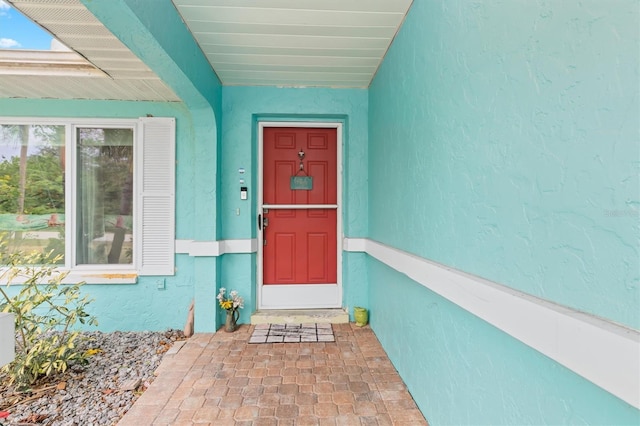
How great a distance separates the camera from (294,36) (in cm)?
248

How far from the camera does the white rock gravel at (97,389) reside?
81.7 inches

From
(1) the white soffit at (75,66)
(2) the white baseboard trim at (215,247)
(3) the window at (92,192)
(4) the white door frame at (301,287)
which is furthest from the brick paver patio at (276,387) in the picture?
(1) the white soffit at (75,66)

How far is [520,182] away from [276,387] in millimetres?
2031

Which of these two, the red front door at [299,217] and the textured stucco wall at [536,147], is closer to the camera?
the textured stucco wall at [536,147]

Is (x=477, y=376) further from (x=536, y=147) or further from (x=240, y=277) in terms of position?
(x=240, y=277)

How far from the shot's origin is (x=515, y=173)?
3.59 ft

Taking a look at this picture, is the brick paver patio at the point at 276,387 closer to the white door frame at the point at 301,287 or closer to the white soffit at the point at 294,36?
the white door frame at the point at 301,287

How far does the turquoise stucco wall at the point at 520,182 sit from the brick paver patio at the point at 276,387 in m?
0.32

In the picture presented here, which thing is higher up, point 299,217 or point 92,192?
point 92,192

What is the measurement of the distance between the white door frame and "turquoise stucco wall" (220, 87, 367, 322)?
70 mm

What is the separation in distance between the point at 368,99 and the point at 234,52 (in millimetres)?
1476

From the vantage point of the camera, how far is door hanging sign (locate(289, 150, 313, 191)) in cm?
367

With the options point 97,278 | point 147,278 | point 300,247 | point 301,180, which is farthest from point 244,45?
point 97,278

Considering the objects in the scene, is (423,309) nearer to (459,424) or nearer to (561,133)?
(459,424)
